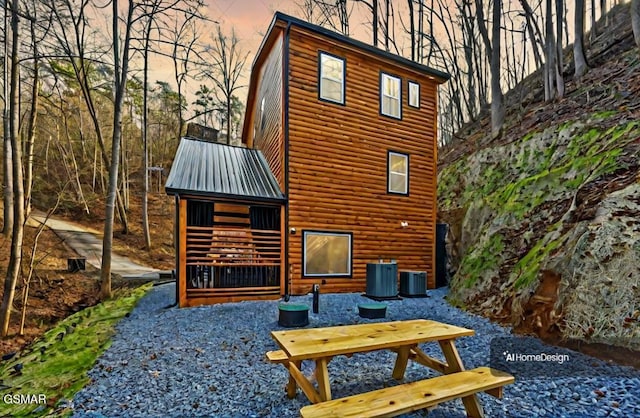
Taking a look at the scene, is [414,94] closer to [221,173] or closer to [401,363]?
[221,173]

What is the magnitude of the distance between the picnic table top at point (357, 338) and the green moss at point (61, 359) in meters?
2.25

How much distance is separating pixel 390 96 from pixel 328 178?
340cm

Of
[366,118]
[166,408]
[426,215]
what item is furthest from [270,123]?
[166,408]

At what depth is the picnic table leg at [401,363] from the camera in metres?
3.18

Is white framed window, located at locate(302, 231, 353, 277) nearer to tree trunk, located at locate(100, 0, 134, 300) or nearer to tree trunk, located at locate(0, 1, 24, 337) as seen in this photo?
tree trunk, located at locate(100, 0, 134, 300)

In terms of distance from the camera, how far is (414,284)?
8.11 meters

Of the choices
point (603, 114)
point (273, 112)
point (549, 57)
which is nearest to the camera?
point (603, 114)

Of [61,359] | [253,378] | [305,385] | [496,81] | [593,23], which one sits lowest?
[61,359]

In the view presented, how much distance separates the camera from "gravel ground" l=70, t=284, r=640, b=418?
8.75 feet

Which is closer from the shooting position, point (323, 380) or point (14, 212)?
point (323, 380)

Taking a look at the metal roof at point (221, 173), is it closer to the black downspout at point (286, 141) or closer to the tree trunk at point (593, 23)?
the black downspout at point (286, 141)

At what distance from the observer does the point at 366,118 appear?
898 cm

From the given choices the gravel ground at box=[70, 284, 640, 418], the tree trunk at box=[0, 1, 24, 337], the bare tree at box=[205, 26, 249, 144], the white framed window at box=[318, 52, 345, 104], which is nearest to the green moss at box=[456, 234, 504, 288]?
the gravel ground at box=[70, 284, 640, 418]

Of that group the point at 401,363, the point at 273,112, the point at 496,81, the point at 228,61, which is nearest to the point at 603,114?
the point at 496,81
